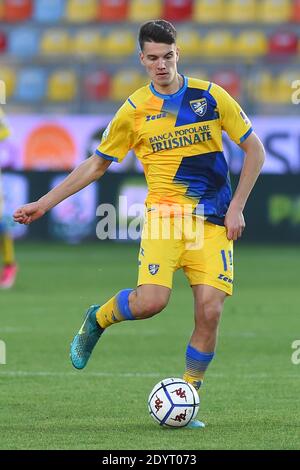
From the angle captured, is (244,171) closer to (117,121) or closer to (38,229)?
(117,121)

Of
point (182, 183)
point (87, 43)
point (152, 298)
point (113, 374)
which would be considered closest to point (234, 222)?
point (182, 183)

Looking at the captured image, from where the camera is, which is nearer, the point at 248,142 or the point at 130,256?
the point at 248,142

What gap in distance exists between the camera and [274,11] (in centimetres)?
2047

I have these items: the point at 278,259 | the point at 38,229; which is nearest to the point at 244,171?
the point at 278,259

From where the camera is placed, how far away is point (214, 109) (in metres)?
6.52

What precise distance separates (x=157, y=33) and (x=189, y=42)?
47.5 feet

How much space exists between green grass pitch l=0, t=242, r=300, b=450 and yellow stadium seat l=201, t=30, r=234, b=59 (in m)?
6.34

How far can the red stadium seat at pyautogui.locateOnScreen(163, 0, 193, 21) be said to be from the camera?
2095 cm

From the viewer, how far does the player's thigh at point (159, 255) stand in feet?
20.9

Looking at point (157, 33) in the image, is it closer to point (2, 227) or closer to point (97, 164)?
point (97, 164)

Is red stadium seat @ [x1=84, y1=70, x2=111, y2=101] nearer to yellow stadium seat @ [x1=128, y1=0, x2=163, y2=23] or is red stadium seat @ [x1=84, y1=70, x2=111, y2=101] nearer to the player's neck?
yellow stadium seat @ [x1=128, y1=0, x2=163, y2=23]

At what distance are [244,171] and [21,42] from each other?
49.1 feet

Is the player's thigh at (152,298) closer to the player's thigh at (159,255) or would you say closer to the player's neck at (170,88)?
the player's thigh at (159,255)

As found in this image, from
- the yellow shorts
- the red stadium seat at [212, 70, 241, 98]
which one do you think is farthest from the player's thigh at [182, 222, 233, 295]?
the red stadium seat at [212, 70, 241, 98]
